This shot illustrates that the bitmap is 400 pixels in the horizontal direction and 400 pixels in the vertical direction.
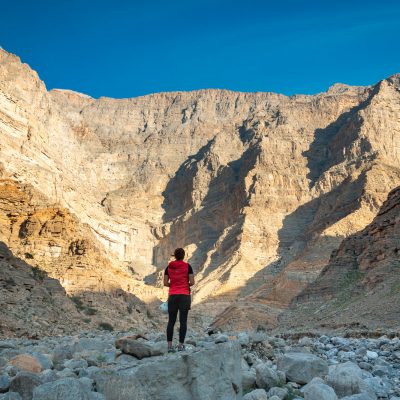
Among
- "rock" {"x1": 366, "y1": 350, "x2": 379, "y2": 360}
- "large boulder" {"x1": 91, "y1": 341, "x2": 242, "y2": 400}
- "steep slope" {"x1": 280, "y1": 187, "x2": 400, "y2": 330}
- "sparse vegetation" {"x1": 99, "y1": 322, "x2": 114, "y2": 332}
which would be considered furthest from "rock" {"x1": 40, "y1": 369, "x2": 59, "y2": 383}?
"sparse vegetation" {"x1": 99, "y1": 322, "x2": 114, "y2": 332}

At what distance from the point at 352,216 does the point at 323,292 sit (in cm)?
4345

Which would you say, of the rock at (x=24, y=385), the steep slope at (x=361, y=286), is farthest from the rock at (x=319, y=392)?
the steep slope at (x=361, y=286)

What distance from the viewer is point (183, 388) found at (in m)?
6.70

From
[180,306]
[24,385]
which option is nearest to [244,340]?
[180,306]

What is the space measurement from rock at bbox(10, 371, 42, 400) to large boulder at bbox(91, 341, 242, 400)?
0.68 m

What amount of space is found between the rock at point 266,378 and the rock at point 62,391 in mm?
2869

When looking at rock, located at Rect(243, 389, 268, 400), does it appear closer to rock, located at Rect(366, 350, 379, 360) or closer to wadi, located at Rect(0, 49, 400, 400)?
wadi, located at Rect(0, 49, 400, 400)

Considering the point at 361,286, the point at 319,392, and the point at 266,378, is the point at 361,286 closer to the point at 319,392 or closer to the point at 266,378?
the point at 266,378

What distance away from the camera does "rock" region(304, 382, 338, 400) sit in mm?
7492

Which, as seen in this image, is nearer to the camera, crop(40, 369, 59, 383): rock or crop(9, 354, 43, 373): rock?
crop(40, 369, 59, 383): rock

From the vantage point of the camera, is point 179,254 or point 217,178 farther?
point 217,178

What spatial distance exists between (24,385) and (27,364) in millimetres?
1521

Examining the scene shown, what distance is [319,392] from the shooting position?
24.7 feet

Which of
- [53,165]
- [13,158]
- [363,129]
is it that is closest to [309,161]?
[363,129]
